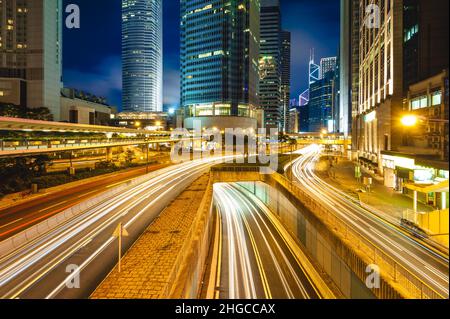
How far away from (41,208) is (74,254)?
10.8 m

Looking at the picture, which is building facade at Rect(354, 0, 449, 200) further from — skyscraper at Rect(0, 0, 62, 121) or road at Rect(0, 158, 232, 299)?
skyscraper at Rect(0, 0, 62, 121)

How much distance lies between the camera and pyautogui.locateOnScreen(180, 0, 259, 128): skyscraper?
117 m

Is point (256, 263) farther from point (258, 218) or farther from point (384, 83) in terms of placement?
point (384, 83)

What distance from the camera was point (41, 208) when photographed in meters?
20.6

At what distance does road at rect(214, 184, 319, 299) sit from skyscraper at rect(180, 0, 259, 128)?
9481 cm

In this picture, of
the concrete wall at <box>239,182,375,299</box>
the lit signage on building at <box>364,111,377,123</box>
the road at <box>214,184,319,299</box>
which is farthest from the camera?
the lit signage on building at <box>364,111,377,123</box>

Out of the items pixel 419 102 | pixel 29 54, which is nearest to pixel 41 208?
pixel 419 102

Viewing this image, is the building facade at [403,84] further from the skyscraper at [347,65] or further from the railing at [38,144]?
the skyscraper at [347,65]

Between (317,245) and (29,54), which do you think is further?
(29,54)

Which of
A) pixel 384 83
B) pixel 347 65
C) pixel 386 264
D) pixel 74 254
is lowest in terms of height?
pixel 74 254

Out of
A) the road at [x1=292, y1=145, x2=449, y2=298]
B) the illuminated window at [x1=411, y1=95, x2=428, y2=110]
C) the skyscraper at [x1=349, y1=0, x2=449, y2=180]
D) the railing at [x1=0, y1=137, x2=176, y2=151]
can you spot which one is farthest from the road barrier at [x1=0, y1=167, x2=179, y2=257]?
the illuminated window at [x1=411, y1=95, x2=428, y2=110]
